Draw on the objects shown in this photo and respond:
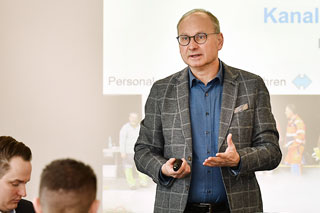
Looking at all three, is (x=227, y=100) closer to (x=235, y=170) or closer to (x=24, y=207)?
(x=235, y=170)

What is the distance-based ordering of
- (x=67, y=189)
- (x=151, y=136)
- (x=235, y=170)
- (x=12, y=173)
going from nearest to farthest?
1. (x=67, y=189)
2. (x=12, y=173)
3. (x=235, y=170)
4. (x=151, y=136)

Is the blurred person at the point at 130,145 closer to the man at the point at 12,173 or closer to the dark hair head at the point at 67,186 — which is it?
the man at the point at 12,173

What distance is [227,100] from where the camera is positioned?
2602 mm

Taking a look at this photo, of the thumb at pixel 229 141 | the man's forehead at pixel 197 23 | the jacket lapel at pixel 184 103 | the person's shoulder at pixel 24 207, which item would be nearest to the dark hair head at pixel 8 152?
the person's shoulder at pixel 24 207

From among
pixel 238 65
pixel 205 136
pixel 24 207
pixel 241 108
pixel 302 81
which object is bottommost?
pixel 24 207

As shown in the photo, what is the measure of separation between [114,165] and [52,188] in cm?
302

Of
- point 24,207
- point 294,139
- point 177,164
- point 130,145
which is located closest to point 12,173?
point 24,207

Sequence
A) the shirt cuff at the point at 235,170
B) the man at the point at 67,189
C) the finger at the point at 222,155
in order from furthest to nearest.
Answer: the shirt cuff at the point at 235,170 → the finger at the point at 222,155 → the man at the point at 67,189

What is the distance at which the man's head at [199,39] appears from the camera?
2.65m

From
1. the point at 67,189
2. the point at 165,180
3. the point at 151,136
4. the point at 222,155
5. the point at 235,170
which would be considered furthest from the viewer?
the point at 151,136

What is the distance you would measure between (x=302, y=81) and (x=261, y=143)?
78.3 inches

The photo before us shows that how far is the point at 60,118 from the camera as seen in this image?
4.58m

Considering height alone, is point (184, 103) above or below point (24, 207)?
above

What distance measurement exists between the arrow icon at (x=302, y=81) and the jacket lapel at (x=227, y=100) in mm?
1861
